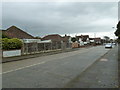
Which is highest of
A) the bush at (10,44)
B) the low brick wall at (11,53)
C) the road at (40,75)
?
the bush at (10,44)

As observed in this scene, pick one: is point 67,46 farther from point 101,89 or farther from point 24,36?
point 101,89

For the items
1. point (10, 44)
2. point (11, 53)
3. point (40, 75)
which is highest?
point (10, 44)

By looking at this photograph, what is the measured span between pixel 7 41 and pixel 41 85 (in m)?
15.4

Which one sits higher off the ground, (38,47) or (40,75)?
(38,47)

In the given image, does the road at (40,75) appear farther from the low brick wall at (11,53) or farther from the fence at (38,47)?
the fence at (38,47)

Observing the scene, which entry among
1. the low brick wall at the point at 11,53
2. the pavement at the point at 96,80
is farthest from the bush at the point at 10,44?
the pavement at the point at 96,80

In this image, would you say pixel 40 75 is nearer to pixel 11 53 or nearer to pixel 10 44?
pixel 11 53

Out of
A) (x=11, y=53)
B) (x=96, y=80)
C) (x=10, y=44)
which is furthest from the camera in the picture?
(x=10, y=44)

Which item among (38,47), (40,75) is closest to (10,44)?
(38,47)

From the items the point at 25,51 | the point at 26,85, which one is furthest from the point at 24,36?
the point at 26,85

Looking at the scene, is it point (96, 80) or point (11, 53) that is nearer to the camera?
point (96, 80)

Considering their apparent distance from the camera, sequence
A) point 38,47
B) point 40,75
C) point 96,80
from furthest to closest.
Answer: point 38,47 < point 40,75 < point 96,80

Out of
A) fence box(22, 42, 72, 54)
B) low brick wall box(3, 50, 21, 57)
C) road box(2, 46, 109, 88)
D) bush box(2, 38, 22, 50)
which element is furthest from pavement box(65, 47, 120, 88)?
fence box(22, 42, 72, 54)

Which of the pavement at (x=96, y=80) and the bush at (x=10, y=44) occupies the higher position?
the bush at (x=10, y=44)
